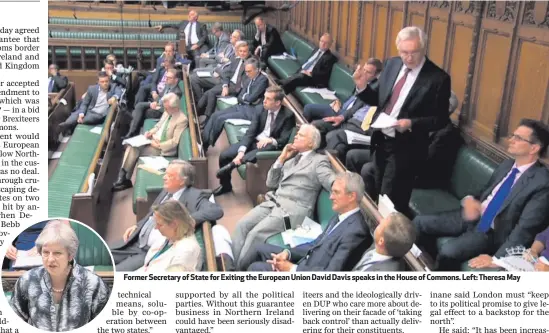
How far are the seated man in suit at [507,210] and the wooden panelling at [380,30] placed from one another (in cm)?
289

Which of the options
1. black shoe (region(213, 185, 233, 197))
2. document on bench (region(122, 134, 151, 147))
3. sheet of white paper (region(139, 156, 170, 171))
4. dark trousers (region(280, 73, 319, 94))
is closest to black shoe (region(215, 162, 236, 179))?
black shoe (region(213, 185, 233, 197))

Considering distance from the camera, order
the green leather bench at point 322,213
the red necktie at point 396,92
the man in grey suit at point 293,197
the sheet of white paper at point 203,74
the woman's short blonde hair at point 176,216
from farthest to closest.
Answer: the sheet of white paper at point 203,74 < the man in grey suit at point 293,197 < the green leather bench at point 322,213 < the red necktie at point 396,92 < the woman's short blonde hair at point 176,216

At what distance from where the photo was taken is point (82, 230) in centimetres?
282

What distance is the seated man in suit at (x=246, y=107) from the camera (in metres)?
5.16

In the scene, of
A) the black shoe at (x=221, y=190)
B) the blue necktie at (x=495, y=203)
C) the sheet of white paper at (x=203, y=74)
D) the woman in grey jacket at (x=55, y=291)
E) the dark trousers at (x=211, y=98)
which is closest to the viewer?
the woman in grey jacket at (x=55, y=291)

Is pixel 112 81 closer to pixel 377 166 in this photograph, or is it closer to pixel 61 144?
pixel 61 144

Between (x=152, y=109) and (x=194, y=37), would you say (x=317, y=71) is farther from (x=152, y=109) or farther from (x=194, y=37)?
(x=194, y=37)

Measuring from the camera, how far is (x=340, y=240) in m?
2.45

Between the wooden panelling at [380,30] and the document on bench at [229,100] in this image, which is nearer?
the wooden panelling at [380,30]

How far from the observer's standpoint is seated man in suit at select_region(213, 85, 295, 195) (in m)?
4.12

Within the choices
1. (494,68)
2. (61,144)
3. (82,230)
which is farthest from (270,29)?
(82,230)

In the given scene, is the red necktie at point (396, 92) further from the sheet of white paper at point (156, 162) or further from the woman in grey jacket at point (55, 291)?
the sheet of white paper at point (156, 162)

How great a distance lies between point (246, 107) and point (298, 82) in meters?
1.16

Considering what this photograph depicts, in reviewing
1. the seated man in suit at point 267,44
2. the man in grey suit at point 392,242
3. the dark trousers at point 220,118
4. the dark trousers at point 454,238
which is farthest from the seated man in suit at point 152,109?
the man in grey suit at point 392,242
